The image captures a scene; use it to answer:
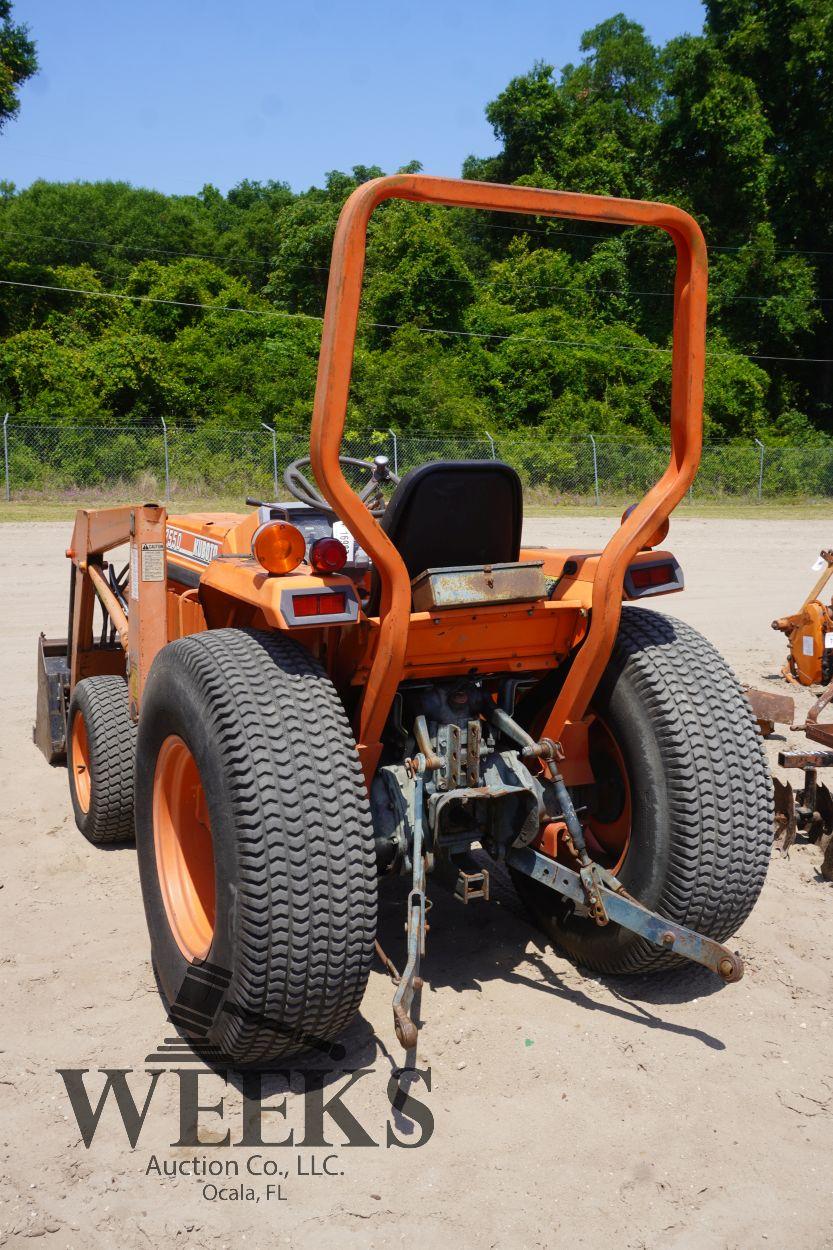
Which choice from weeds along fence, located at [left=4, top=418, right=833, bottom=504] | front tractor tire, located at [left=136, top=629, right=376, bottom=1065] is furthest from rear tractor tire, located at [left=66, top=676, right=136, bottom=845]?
weeds along fence, located at [left=4, top=418, right=833, bottom=504]

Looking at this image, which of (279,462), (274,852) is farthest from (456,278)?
(274,852)

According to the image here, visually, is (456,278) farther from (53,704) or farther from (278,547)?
(278,547)

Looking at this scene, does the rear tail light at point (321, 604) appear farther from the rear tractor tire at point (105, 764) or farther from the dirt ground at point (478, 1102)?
the rear tractor tire at point (105, 764)

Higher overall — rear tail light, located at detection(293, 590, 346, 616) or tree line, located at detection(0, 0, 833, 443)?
tree line, located at detection(0, 0, 833, 443)

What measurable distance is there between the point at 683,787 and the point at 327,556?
51.7 inches

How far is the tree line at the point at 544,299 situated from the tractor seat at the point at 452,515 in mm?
21669

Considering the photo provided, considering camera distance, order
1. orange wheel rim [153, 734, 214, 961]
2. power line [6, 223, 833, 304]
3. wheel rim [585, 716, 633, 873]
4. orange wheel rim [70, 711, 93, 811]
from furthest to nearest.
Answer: power line [6, 223, 833, 304] → orange wheel rim [70, 711, 93, 811] → wheel rim [585, 716, 633, 873] → orange wheel rim [153, 734, 214, 961]

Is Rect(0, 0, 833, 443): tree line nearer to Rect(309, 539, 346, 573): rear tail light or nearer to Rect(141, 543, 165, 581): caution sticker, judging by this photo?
Rect(141, 543, 165, 581): caution sticker

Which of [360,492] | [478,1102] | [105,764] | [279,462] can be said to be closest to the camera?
[478,1102]

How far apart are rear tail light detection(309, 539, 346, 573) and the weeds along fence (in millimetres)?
18303

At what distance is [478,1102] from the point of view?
3.03 meters

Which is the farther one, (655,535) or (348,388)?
(655,535)

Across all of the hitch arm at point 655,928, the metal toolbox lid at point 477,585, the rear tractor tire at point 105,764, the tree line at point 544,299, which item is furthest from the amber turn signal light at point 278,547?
the tree line at point 544,299

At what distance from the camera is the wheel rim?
365 centimetres
